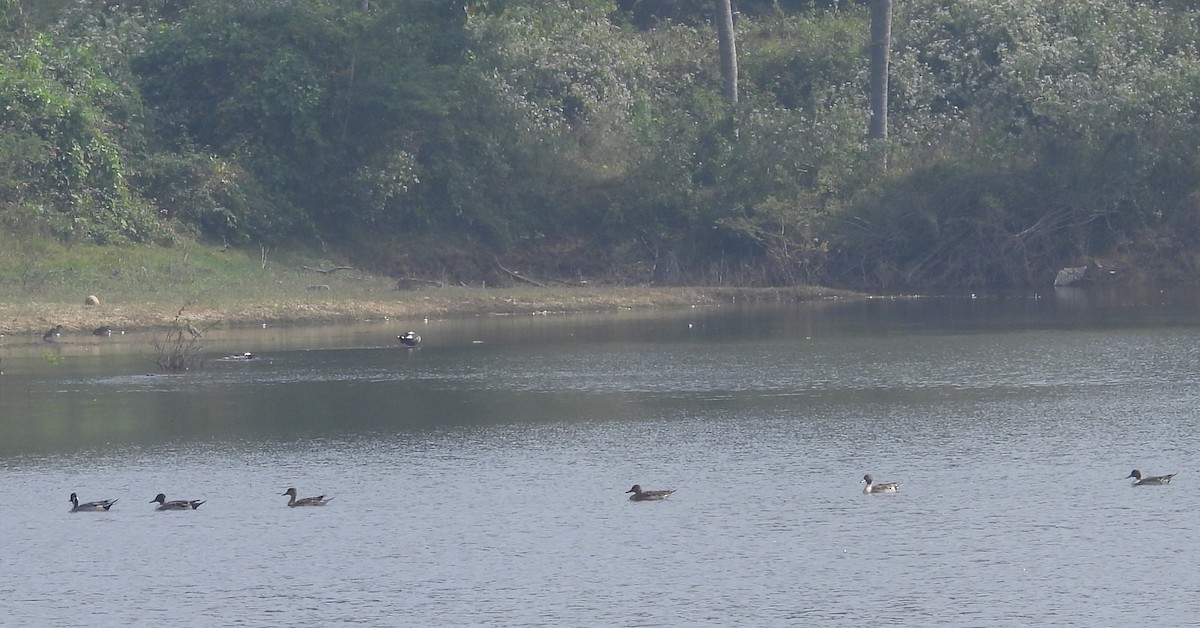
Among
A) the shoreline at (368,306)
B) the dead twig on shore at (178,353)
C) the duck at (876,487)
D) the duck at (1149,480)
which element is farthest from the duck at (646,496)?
the shoreline at (368,306)

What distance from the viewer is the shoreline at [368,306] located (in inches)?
1757

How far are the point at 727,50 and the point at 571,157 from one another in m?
6.10

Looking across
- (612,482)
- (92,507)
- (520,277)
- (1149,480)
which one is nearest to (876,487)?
(1149,480)

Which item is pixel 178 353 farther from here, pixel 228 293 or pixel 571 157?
pixel 571 157

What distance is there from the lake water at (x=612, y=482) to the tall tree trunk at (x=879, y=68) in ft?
56.6

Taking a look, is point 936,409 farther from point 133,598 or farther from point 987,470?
point 133,598

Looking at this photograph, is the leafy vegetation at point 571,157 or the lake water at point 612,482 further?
the leafy vegetation at point 571,157

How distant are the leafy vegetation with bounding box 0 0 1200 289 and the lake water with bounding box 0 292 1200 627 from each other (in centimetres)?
1397

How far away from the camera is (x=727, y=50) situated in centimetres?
5975

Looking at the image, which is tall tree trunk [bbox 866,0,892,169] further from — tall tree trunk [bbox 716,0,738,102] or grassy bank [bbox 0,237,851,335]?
grassy bank [bbox 0,237,851,335]

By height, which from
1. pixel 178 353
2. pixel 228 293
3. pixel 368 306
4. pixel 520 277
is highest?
pixel 520 277

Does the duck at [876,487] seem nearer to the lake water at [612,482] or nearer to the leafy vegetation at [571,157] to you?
the lake water at [612,482]

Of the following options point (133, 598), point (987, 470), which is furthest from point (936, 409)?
point (133, 598)

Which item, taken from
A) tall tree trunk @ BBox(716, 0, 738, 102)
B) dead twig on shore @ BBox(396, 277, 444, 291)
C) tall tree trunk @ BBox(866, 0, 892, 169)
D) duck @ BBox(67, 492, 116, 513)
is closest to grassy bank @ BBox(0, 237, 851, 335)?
dead twig on shore @ BBox(396, 277, 444, 291)
